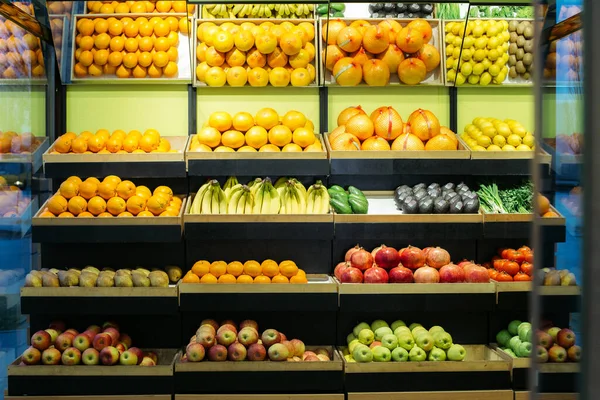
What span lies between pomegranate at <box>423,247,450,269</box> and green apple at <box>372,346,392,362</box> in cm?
64

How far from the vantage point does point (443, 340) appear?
14.8 feet

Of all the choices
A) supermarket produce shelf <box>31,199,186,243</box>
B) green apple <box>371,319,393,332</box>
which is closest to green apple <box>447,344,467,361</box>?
green apple <box>371,319,393,332</box>

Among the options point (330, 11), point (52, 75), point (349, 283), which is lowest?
point (349, 283)

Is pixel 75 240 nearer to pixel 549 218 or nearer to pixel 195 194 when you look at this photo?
pixel 195 194

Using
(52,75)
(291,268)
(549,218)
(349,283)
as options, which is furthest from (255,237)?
(549,218)

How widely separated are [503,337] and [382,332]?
2.75 feet

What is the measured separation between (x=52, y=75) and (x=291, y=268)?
217cm

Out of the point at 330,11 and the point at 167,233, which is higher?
the point at 330,11

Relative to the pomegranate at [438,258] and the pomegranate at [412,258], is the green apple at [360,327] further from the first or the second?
the pomegranate at [438,258]

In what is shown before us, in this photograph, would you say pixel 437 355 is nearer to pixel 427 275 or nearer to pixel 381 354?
pixel 381 354

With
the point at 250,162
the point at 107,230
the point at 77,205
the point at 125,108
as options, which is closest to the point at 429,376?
the point at 250,162

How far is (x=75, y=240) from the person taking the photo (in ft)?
14.9

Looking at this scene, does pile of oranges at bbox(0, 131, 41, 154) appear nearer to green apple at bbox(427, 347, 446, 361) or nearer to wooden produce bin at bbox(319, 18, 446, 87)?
wooden produce bin at bbox(319, 18, 446, 87)

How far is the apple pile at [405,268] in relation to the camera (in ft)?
15.0
